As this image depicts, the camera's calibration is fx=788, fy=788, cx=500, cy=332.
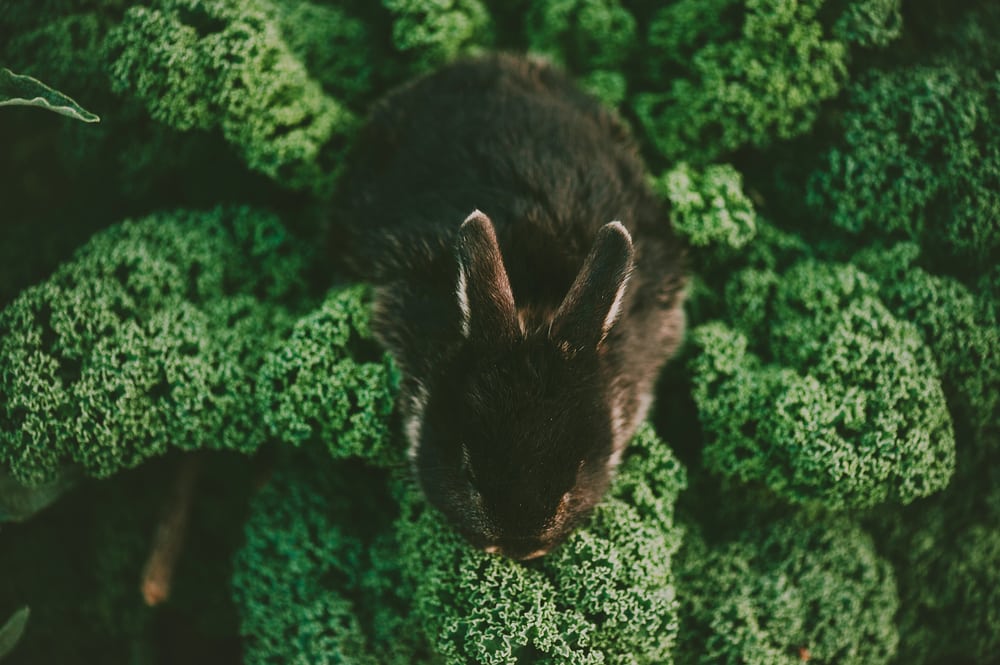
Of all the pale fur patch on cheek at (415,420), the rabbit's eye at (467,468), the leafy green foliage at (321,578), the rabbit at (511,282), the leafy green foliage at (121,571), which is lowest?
the leafy green foliage at (121,571)

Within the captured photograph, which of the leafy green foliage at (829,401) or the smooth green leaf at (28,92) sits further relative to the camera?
the leafy green foliage at (829,401)

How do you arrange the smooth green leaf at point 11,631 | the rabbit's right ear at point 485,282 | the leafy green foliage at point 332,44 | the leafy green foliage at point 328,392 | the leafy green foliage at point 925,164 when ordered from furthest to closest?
the leafy green foliage at point 332,44
the leafy green foliage at point 925,164
the leafy green foliage at point 328,392
the smooth green leaf at point 11,631
the rabbit's right ear at point 485,282

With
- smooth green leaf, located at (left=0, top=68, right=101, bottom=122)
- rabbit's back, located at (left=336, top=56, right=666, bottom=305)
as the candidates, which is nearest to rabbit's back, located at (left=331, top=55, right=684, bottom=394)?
rabbit's back, located at (left=336, top=56, right=666, bottom=305)

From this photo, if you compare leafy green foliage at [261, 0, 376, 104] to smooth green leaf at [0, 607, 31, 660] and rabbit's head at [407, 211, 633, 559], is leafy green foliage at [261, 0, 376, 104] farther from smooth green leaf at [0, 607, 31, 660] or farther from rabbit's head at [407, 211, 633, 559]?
smooth green leaf at [0, 607, 31, 660]

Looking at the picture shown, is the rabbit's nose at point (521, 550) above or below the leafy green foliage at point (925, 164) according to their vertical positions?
below

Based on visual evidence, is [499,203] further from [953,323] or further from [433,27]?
[953,323]

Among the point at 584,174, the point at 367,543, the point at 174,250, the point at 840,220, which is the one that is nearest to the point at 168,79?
the point at 174,250

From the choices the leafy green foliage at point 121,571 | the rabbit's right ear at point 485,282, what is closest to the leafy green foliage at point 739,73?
the rabbit's right ear at point 485,282

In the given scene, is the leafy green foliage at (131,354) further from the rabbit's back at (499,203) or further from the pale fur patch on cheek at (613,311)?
the pale fur patch on cheek at (613,311)
